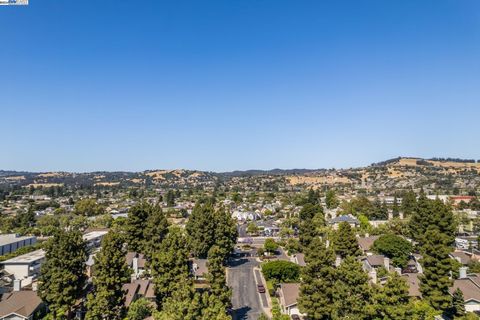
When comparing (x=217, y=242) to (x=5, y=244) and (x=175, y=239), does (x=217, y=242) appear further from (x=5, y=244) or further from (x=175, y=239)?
(x=5, y=244)

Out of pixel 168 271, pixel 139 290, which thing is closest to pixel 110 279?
pixel 168 271

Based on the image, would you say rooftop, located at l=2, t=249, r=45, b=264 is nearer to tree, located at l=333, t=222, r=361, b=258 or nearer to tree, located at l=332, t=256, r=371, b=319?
tree, located at l=333, t=222, r=361, b=258

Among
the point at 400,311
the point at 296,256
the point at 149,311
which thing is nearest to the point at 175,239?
the point at 149,311

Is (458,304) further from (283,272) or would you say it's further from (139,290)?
(139,290)

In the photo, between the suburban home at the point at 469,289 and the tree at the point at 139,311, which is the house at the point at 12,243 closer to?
the tree at the point at 139,311

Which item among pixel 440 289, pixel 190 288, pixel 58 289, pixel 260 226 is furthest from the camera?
pixel 260 226
